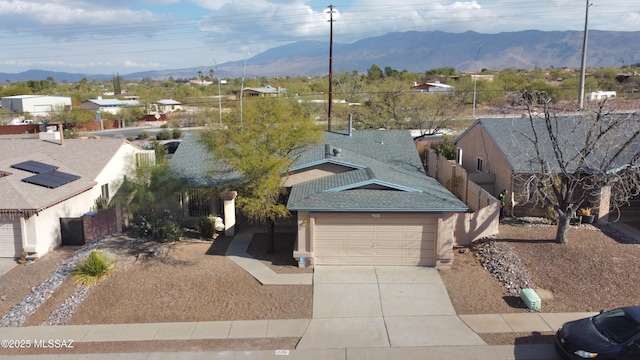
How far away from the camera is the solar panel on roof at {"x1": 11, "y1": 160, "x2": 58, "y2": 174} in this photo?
2075 cm

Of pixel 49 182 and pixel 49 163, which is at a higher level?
pixel 49 163

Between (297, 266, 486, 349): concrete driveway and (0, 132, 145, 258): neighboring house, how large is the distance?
395 inches

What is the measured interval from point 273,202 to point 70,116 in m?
58.4

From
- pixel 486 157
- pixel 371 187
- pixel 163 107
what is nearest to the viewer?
pixel 371 187

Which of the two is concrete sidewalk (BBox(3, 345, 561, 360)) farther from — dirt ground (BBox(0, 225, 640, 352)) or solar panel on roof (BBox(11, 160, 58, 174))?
solar panel on roof (BBox(11, 160, 58, 174))

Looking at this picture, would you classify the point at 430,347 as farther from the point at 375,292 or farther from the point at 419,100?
the point at 419,100

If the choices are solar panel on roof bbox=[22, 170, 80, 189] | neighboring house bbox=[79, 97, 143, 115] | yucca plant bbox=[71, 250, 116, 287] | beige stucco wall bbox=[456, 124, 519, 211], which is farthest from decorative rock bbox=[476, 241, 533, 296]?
neighboring house bbox=[79, 97, 143, 115]

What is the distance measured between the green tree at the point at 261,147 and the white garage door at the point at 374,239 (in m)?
1.69

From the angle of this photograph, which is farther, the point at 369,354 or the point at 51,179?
the point at 51,179

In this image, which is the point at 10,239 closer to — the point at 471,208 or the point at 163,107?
the point at 471,208

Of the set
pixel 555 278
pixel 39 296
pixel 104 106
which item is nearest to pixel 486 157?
pixel 555 278

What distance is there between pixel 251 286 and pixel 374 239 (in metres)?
4.30

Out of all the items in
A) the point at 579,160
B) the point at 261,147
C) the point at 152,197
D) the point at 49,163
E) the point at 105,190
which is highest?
the point at 261,147

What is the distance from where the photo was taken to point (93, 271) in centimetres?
1578
